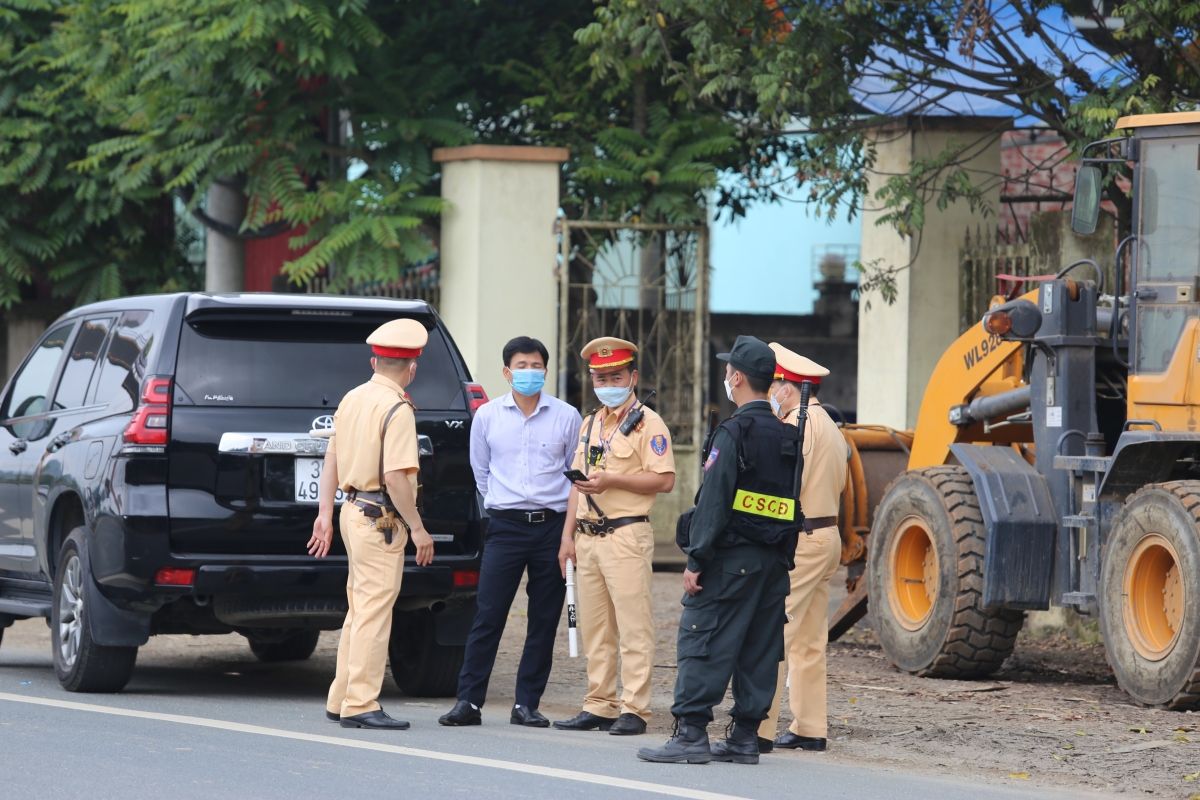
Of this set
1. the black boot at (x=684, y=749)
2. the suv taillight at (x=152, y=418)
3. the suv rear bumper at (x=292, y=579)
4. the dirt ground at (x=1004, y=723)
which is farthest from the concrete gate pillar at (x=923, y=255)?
the black boot at (x=684, y=749)

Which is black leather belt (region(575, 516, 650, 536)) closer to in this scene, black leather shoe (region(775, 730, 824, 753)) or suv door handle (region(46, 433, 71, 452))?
black leather shoe (region(775, 730, 824, 753))

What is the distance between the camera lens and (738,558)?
7.81 m

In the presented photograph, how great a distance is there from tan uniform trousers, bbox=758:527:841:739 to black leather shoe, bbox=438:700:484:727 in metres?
1.33

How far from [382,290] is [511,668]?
6.56 meters

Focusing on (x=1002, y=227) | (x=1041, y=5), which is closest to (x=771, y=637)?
(x=1041, y=5)

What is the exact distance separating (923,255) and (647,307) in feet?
10.8

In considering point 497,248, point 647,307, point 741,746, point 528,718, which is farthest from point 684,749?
point 647,307

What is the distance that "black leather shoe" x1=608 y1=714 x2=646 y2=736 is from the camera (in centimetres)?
870

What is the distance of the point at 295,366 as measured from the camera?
9500 mm

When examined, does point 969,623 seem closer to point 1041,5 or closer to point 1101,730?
point 1101,730

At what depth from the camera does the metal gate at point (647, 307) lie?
17.2 metres

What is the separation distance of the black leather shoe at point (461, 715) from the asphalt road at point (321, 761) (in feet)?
0.28

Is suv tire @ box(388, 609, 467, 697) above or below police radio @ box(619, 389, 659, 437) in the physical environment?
below

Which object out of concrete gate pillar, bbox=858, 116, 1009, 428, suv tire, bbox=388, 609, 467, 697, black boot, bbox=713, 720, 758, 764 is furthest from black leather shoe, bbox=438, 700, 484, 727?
concrete gate pillar, bbox=858, 116, 1009, 428
